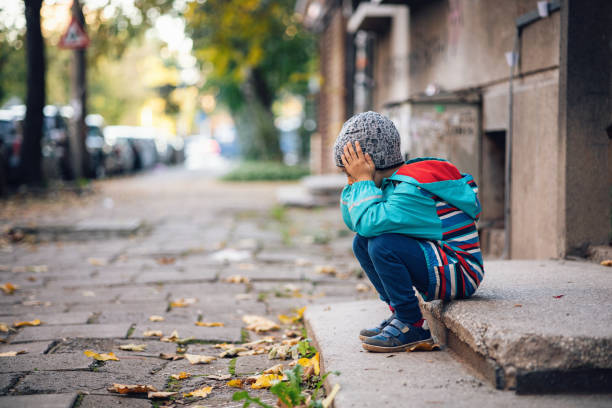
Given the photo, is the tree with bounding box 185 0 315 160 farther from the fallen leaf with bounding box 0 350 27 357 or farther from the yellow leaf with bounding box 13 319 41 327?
the fallen leaf with bounding box 0 350 27 357

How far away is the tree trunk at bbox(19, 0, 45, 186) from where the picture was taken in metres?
13.1

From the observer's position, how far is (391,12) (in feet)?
29.2

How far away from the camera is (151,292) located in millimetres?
5074

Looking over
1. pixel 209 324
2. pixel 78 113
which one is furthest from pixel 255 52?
pixel 209 324

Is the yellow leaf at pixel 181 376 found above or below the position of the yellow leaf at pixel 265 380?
below

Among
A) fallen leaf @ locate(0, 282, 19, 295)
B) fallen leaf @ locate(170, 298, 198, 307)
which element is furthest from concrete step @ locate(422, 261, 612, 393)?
fallen leaf @ locate(0, 282, 19, 295)

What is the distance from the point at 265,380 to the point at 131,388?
0.59 meters

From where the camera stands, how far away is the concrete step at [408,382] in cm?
227

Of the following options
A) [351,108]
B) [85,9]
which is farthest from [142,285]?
[85,9]

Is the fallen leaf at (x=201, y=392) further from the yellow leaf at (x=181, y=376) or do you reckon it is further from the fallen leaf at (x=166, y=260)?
the fallen leaf at (x=166, y=260)

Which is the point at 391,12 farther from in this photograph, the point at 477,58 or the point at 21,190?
the point at 21,190

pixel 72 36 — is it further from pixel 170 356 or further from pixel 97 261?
pixel 170 356

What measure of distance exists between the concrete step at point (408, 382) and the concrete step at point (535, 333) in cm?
6

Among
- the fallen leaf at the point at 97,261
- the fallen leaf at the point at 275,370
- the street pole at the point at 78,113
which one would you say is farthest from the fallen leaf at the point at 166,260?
the street pole at the point at 78,113
